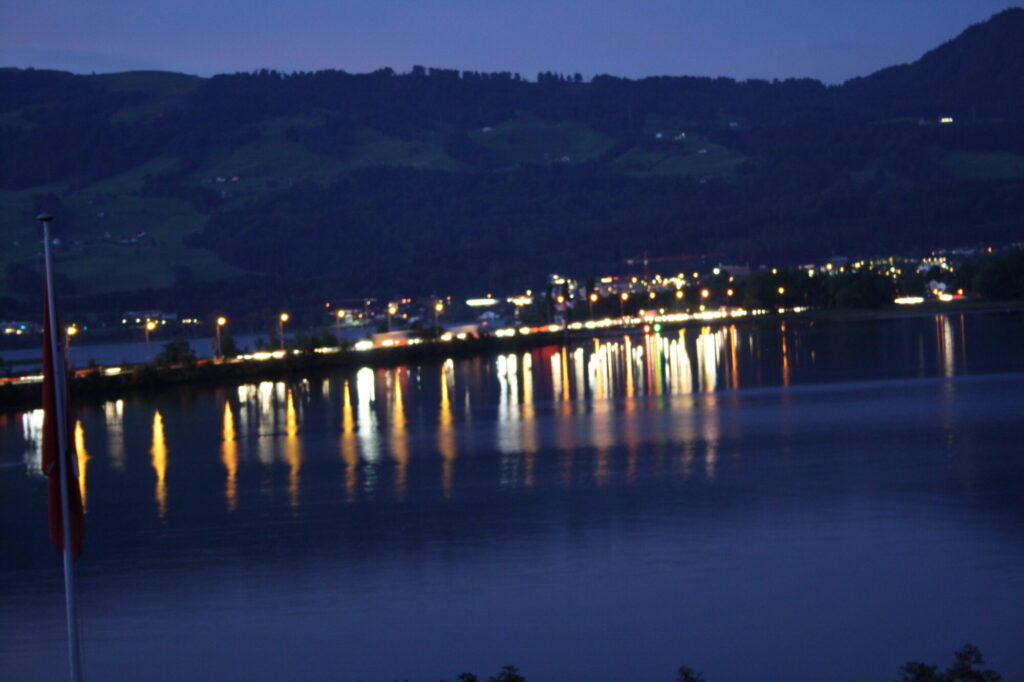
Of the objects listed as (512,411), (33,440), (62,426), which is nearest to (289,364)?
(33,440)

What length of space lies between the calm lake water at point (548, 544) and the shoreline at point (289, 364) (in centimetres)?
905

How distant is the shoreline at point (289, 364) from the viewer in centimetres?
3319

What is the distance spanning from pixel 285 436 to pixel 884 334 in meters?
29.6

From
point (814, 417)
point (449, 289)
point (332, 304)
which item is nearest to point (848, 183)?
point (449, 289)

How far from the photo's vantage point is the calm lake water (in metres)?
8.73

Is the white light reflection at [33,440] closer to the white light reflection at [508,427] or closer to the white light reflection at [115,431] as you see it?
the white light reflection at [115,431]

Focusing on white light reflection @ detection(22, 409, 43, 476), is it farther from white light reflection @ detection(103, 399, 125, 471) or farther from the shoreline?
the shoreline

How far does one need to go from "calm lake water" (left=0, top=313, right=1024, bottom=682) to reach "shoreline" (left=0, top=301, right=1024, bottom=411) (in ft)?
29.7

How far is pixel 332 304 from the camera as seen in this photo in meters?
97.9

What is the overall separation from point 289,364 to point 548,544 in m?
29.1

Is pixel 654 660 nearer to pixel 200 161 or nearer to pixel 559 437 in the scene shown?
pixel 559 437

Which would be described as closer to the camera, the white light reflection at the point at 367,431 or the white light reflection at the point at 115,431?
the white light reflection at the point at 367,431

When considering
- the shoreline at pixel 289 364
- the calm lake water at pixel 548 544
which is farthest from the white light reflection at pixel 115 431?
→ the shoreline at pixel 289 364

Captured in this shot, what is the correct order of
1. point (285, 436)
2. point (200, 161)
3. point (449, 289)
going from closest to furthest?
point (285, 436)
point (449, 289)
point (200, 161)
